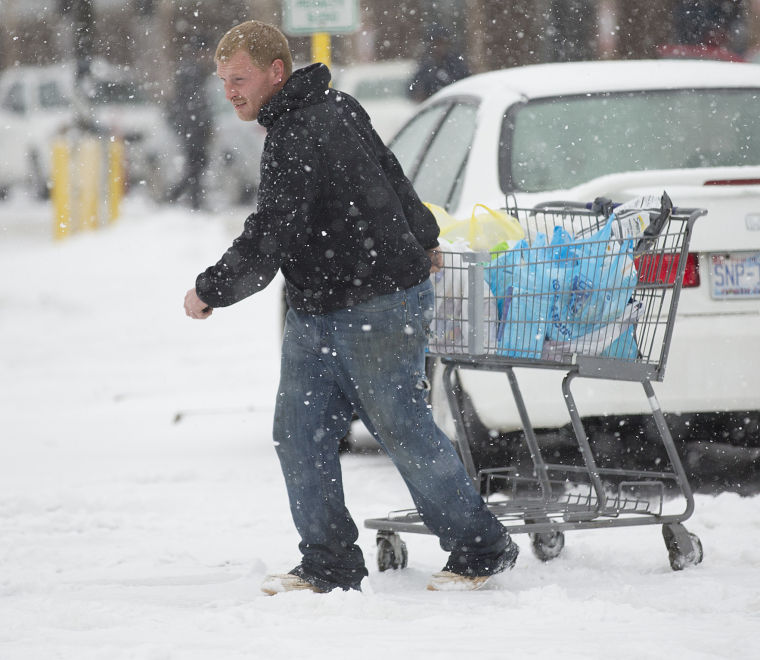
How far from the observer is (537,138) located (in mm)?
5398

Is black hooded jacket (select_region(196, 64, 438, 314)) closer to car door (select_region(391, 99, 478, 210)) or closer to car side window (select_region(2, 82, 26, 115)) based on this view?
car door (select_region(391, 99, 478, 210))

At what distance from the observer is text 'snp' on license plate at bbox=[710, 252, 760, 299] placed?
16.0 feet

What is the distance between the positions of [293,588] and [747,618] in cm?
133

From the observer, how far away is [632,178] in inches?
190

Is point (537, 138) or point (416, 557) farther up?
point (537, 138)

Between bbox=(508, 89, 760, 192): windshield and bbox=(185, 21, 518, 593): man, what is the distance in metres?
1.46

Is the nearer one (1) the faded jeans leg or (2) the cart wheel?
(1) the faded jeans leg

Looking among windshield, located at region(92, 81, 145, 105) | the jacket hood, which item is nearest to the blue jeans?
the jacket hood

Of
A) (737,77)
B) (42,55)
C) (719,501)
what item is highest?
(737,77)

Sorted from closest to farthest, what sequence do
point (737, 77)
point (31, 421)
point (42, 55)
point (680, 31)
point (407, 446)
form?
1. point (407, 446)
2. point (737, 77)
3. point (31, 421)
4. point (680, 31)
5. point (42, 55)

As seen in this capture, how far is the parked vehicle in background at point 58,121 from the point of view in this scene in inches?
934

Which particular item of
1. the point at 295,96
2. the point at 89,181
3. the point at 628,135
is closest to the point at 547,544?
the point at 295,96

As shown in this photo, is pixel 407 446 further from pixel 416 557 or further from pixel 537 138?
pixel 537 138

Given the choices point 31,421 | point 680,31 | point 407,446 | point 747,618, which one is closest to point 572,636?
point 747,618
